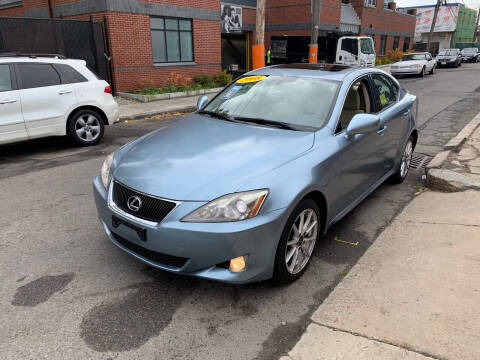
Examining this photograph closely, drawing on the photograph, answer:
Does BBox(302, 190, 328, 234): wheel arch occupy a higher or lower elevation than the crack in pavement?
higher

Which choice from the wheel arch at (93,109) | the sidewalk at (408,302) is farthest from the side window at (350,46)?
the sidewalk at (408,302)

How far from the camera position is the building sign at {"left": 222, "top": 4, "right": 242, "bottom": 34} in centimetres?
2297

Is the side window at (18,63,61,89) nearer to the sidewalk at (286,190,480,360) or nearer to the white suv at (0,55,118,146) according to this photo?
the white suv at (0,55,118,146)

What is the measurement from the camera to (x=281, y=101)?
156 inches

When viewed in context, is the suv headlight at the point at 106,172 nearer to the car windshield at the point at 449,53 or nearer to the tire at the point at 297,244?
the tire at the point at 297,244

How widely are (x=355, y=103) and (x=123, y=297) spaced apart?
2.97 metres

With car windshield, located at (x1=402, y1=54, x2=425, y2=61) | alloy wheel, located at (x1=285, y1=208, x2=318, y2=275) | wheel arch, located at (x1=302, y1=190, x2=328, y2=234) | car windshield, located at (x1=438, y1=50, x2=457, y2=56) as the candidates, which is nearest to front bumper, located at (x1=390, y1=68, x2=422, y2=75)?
car windshield, located at (x1=402, y1=54, x2=425, y2=61)

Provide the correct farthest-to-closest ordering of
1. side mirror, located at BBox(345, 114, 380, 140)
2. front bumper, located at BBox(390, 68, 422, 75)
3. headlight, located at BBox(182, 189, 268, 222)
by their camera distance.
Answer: front bumper, located at BBox(390, 68, 422, 75) → side mirror, located at BBox(345, 114, 380, 140) → headlight, located at BBox(182, 189, 268, 222)

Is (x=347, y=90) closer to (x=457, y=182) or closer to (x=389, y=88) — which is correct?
(x=389, y=88)

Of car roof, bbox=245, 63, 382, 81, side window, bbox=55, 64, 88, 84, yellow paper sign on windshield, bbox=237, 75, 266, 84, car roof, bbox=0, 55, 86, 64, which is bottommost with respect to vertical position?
side window, bbox=55, 64, 88, 84

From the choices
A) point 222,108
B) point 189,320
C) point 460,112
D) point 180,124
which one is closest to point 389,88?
point 222,108

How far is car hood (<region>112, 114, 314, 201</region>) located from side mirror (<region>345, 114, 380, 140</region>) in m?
0.42

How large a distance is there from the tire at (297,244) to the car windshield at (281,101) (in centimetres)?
87

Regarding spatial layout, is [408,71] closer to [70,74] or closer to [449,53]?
[449,53]
